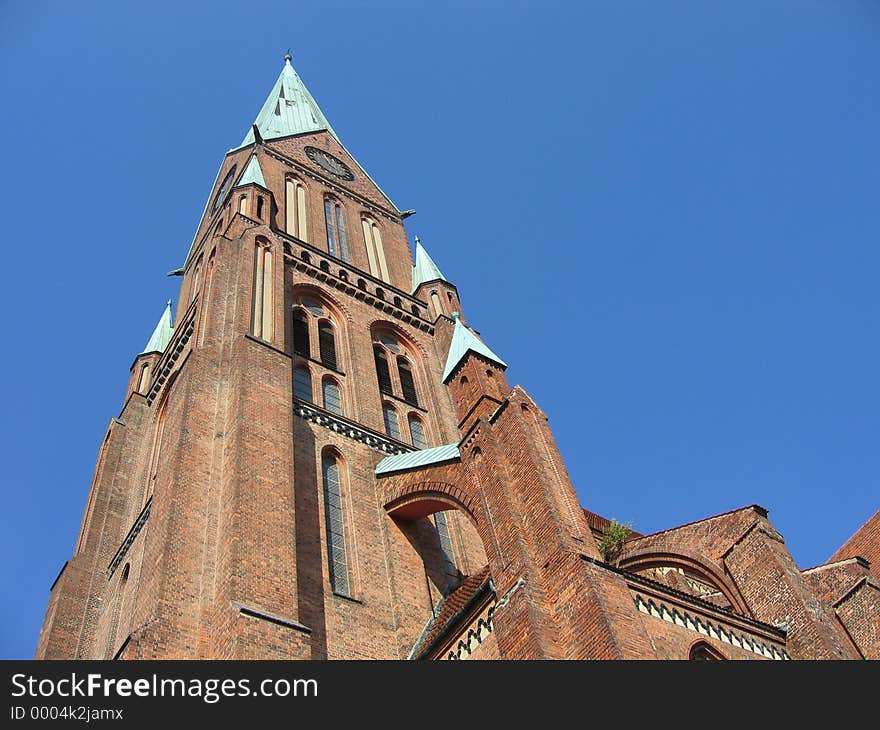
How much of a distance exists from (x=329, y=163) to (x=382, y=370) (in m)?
15.3

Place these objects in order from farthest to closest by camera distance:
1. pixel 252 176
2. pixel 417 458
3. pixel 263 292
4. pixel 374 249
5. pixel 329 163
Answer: pixel 329 163 → pixel 374 249 → pixel 252 176 → pixel 263 292 → pixel 417 458

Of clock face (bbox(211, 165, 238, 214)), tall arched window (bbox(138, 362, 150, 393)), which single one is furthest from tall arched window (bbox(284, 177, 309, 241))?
tall arched window (bbox(138, 362, 150, 393))

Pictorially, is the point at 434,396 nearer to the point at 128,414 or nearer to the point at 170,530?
the point at 128,414

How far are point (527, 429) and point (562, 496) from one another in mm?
1618

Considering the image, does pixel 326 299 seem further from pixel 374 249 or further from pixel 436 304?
pixel 374 249

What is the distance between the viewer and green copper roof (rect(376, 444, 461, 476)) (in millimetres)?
17891

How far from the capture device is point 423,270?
3141cm

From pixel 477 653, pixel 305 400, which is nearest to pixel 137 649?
pixel 477 653

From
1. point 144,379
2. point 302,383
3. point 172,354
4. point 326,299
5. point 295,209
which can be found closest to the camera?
point 302,383

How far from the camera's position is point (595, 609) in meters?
11.9

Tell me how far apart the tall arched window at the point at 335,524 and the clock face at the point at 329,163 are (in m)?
19.9

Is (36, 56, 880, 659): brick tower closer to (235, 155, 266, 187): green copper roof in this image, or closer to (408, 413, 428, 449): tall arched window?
(408, 413, 428, 449): tall arched window

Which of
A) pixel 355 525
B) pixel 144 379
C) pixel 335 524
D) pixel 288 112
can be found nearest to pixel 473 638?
pixel 355 525

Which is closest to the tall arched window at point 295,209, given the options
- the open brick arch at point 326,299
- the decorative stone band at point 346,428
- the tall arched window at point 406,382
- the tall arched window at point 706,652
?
the open brick arch at point 326,299
